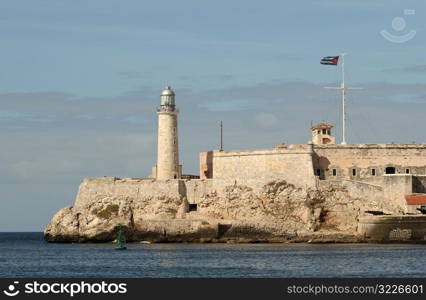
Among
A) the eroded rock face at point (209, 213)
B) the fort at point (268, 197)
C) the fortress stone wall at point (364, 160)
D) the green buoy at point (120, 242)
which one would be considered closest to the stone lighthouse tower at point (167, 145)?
the fort at point (268, 197)

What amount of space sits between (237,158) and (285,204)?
483cm

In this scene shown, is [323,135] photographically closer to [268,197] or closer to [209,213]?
[268,197]

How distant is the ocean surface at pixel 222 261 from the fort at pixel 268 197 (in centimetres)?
198

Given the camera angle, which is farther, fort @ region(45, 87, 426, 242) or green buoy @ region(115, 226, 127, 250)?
fort @ region(45, 87, 426, 242)

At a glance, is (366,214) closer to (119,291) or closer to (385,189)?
(385,189)

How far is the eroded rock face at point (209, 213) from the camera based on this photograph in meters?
66.2

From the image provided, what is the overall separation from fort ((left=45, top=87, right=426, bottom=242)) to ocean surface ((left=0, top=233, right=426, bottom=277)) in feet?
6.51

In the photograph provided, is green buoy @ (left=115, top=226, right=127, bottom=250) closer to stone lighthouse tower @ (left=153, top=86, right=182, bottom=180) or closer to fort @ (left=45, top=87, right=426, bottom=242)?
fort @ (left=45, top=87, right=426, bottom=242)

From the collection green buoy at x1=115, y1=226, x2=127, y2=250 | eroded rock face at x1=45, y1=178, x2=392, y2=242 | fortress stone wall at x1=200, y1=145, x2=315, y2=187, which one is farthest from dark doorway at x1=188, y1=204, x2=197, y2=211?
green buoy at x1=115, y1=226, x2=127, y2=250

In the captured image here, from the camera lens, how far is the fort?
65.6 meters

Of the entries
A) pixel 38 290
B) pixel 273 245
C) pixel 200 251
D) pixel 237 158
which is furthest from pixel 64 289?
pixel 237 158

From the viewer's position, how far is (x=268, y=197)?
6762 centimetres

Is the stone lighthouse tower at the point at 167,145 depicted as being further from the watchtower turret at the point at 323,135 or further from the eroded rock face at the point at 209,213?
the watchtower turret at the point at 323,135

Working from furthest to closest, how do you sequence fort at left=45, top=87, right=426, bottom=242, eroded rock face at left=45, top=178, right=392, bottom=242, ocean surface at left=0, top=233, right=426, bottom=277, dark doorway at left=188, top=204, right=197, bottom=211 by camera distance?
dark doorway at left=188, top=204, right=197, bottom=211
eroded rock face at left=45, top=178, right=392, bottom=242
fort at left=45, top=87, right=426, bottom=242
ocean surface at left=0, top=233, right=426, bottom=277
